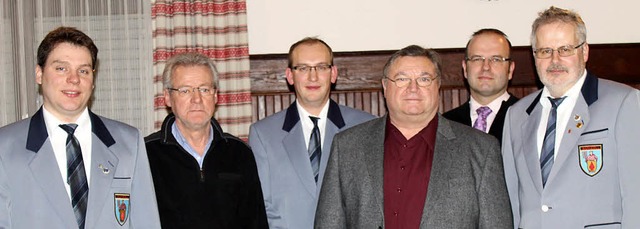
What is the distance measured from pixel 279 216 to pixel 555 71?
1.46 meters

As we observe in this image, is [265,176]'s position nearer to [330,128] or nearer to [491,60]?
[330,128]

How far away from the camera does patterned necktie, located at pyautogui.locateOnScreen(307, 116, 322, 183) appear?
395 cm

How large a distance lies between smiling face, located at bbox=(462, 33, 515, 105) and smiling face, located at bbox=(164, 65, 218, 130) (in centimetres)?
143

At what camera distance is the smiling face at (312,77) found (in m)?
4.00

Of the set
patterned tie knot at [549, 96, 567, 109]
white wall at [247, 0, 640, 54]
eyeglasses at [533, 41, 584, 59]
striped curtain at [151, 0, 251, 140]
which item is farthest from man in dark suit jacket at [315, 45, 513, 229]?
white wall at [247, 0, 640, 54]

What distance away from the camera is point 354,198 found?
333 centimetres

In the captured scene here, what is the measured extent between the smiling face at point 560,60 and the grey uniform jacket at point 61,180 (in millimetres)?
1750

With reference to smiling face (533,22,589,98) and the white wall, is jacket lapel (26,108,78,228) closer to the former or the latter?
smiling face (533,22,589,98)

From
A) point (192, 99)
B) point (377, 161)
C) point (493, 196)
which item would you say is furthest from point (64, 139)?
point (493, 196)

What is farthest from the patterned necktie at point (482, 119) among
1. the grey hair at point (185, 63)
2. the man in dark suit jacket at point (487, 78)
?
the grey hair at point (185, 63)

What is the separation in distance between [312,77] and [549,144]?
4.03 feet

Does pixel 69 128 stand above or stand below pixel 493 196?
above

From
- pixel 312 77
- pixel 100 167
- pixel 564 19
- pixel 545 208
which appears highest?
pixel 564 19

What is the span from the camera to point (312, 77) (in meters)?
4.00
